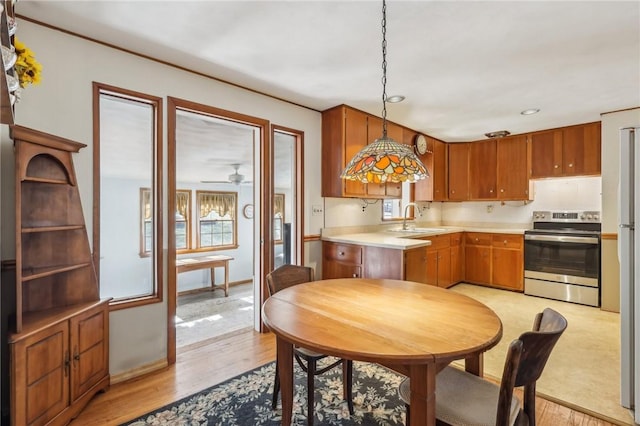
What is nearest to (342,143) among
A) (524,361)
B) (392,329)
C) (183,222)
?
(392,329)

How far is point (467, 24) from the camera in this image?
187cm

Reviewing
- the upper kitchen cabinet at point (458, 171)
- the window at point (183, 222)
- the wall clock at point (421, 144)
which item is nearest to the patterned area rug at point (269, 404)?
the wall clock at point (421, 144)

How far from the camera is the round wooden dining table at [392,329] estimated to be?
1122 mm

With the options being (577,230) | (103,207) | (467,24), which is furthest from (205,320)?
(577,230)

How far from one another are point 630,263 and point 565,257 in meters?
2.61

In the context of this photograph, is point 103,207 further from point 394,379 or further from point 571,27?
point 571,27

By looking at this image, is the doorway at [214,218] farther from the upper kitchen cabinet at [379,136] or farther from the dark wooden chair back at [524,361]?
the dark wooden chair back at [524,361]

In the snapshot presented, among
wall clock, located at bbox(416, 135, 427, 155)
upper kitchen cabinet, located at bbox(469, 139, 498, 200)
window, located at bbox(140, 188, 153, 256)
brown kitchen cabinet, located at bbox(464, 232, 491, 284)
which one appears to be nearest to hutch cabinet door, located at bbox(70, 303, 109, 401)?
window, located at bbox(140, 188, 153, 256)

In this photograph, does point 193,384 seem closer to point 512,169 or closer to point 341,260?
point 341,260

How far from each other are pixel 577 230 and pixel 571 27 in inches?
131

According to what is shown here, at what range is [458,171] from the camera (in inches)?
204

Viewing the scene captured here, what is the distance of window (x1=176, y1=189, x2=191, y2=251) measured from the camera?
6.01 metres

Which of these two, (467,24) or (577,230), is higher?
(467,24)

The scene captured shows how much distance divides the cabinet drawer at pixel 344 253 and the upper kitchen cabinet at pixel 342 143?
0.57 m
